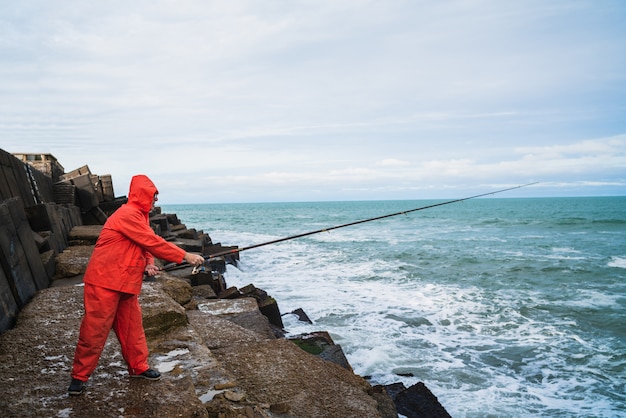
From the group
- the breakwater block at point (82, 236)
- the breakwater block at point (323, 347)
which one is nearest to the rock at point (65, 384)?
the breakwater block at point (323, 347)

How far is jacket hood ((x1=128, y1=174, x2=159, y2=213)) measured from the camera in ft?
9.37

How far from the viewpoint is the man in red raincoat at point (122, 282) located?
2654 millimetres

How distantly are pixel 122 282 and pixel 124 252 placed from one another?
0.19m

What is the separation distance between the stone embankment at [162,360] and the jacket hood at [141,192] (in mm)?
1028

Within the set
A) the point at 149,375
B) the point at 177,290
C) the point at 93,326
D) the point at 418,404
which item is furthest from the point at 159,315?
the point at 418,404

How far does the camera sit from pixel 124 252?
2.75m

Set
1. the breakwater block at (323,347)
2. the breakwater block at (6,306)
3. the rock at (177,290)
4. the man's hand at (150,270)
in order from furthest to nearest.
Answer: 1. the rock at (177,290)
2. the breakwater block at (323,347)
3. the breakwater block at (6,306)
4. the man's hand at (150,270)

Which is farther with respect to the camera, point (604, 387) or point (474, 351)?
point (474, 351)

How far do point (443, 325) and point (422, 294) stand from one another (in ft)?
9.67

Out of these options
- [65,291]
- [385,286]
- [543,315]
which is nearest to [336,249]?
[385,286]

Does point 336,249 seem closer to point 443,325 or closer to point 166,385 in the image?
point 443,325

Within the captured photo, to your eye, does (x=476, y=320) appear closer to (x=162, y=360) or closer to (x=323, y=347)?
(x=323, y=347)

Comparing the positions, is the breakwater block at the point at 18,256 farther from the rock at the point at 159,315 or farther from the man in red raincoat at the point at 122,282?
the man in red raincoat at the point at 122,282

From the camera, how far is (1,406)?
2486mm
